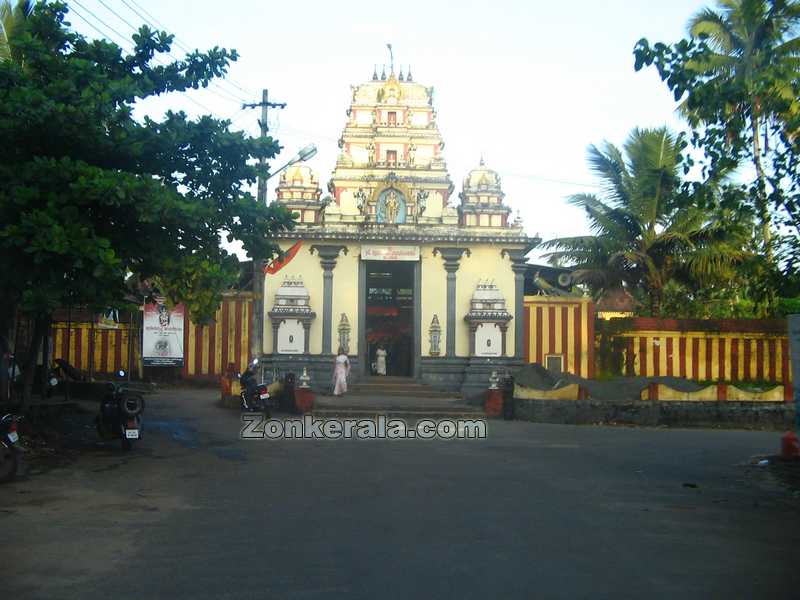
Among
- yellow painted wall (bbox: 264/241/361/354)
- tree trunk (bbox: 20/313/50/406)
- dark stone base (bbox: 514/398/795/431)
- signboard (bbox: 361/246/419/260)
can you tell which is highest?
signboard (bbox: 361/246/419/260)

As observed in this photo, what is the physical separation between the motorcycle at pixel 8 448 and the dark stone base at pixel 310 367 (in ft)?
48.2

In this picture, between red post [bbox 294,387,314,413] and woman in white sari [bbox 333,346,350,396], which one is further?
woman in white sari [bbox 333,346,350,396]

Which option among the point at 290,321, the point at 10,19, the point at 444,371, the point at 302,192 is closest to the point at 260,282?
the point at 290,321

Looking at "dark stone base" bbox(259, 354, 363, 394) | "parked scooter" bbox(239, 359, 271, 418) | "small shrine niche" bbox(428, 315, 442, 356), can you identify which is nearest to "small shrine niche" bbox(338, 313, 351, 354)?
"dark stone base" bbox(259, 354, 363, 394)

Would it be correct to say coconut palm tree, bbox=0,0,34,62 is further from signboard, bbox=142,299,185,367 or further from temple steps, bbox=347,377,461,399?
temple steps, bbox=347,377,461,399

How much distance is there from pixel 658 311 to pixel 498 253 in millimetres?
5384

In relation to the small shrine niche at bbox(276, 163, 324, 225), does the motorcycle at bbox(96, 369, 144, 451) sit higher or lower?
lower

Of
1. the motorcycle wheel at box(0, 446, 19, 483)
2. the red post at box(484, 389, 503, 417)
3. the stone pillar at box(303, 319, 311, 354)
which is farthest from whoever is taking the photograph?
the stone pillar at box(303, 319, 311, 354)

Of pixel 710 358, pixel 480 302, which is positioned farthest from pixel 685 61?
pixel 710 358

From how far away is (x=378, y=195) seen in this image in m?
25.8

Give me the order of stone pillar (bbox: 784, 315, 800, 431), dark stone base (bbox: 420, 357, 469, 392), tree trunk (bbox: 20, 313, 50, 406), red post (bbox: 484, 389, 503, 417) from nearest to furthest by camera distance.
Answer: stone pillar (bbox: 784, 315, 800, 431)
tree trunk (bbox: 20, 313, 50, 406)
red post (bbox: 484, 389, 503, 417)
dark stone base (bbox: 420, 357, 469, 392)

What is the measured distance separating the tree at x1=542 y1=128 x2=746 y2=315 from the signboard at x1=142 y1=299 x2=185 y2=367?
11.6 metres

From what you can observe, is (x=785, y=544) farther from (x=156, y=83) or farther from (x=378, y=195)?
(x=378, y=195)

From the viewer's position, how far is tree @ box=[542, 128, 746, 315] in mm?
25031
